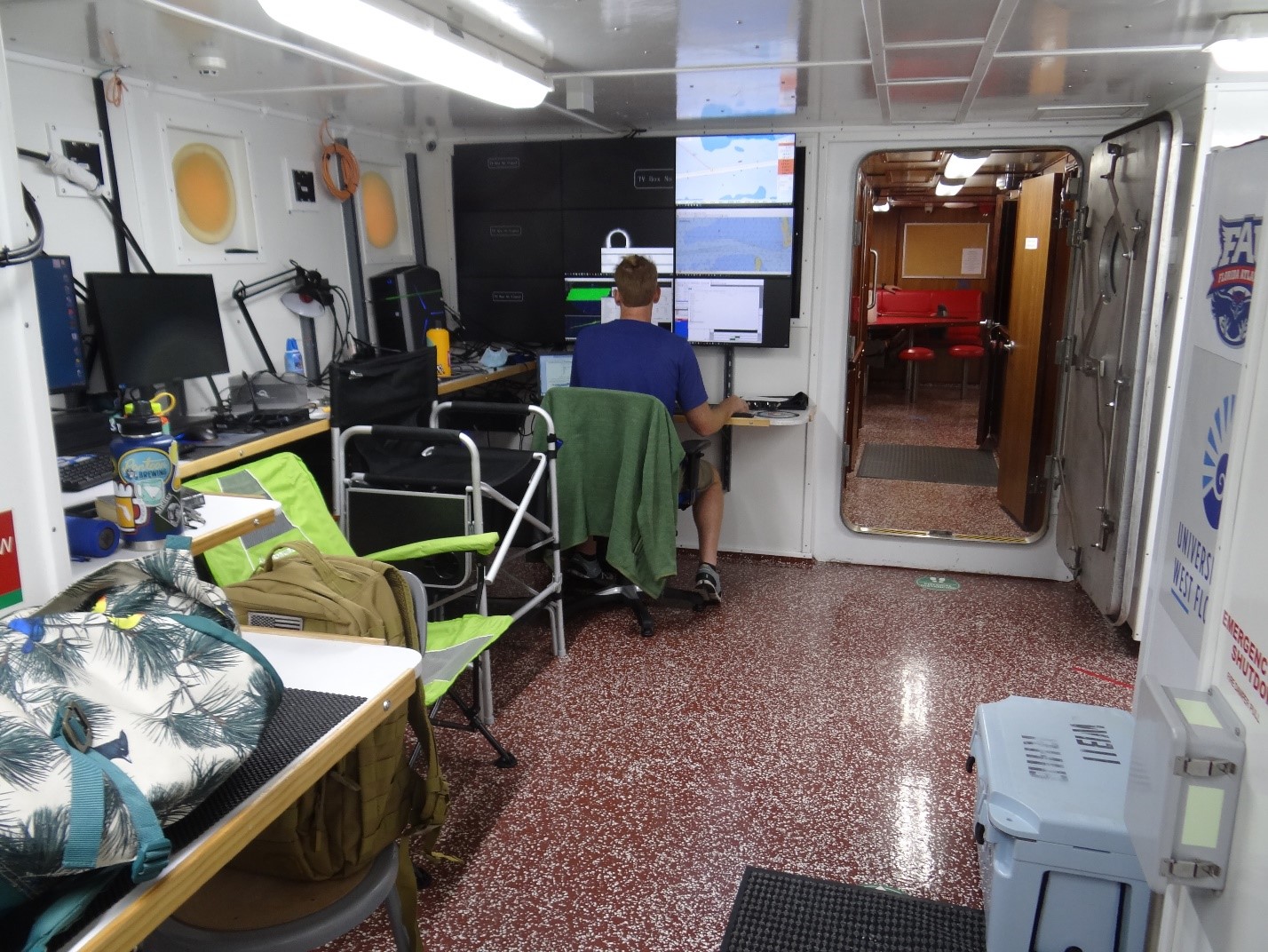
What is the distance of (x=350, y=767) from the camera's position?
5.22ft

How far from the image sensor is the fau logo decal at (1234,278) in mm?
1188

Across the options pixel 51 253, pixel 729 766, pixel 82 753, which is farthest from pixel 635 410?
pixel 82 753

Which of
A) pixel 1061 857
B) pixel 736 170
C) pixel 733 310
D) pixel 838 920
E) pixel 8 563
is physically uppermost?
pixel 736 170

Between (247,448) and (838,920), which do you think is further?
(247,448)

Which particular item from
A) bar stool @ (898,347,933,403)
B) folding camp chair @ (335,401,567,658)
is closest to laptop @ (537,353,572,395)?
folding camp chair @ (335,401,567,658)

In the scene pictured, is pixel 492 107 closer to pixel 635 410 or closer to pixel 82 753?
pixel 635 410

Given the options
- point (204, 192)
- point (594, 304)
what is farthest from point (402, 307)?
point (204, 192)

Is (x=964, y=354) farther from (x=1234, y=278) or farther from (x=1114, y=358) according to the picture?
(x=1234, y=278)

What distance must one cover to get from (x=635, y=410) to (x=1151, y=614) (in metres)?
2.05

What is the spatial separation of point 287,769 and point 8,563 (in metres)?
0.58

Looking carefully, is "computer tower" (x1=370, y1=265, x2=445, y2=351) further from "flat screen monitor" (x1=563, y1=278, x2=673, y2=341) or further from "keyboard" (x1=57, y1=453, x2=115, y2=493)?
"keyboard" (x1=57, y1=453, x2=115, y2=493)

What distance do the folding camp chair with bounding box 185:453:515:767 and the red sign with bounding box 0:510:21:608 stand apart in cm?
93

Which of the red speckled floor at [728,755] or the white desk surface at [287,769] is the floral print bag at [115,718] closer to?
the white desk surface at [287,769]

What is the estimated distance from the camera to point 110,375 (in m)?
2.81
